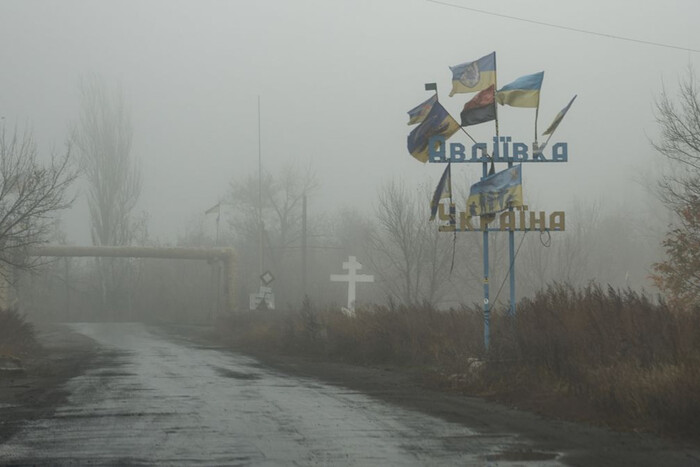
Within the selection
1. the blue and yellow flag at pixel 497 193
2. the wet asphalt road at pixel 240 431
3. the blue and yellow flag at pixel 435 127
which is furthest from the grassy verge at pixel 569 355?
the blue and yellow flag at pixel 435 127

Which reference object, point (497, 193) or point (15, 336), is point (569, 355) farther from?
point (15, 336)

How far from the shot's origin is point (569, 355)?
14039 millimetres

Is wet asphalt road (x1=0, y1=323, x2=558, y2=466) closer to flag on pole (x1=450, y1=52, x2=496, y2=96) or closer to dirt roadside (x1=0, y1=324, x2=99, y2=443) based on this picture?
dirt roadside (x1=0, y1=324, x2=99, y2=443)

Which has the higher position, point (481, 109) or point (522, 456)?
point (481, 109)

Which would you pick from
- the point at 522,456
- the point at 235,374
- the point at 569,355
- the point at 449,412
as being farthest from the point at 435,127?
the point at 522,456

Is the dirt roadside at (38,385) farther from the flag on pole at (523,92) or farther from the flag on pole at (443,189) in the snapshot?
the flag on pole at (523,92)

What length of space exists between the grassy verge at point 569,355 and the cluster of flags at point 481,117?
2424mm

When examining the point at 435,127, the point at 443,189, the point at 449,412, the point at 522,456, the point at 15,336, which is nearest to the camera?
the point at 522,456

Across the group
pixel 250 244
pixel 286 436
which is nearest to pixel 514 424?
pixel 286 436

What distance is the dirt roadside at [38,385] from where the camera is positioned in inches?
440

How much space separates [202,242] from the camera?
8994 centimetres

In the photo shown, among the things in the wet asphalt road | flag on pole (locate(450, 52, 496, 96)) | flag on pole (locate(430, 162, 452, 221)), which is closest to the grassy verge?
the wet asphalt road

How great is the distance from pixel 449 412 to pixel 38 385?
816 cm

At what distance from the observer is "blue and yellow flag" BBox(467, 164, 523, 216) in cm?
1716
